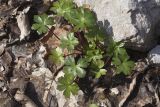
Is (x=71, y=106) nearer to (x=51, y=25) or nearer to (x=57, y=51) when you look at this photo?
(x=57, y=51)

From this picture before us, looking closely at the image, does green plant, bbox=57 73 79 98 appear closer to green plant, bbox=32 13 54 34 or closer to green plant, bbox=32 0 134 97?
green plant, bbox=32 0 134 97

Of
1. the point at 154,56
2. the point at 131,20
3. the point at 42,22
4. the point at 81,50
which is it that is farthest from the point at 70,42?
the point at 154,56

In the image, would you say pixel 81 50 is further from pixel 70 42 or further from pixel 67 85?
pixel 67 85

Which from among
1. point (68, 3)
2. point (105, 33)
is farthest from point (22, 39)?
point (105, 33)

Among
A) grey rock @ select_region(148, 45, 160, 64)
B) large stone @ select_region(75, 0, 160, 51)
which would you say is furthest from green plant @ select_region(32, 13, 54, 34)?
grey rock @ select_region(148, 45, 160, 64)

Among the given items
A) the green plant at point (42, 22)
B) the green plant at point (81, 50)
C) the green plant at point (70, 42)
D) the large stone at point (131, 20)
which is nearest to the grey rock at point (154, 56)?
the large stone at point (131, 20)

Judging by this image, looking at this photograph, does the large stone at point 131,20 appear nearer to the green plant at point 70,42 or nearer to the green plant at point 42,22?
the green plant at point 70,42
